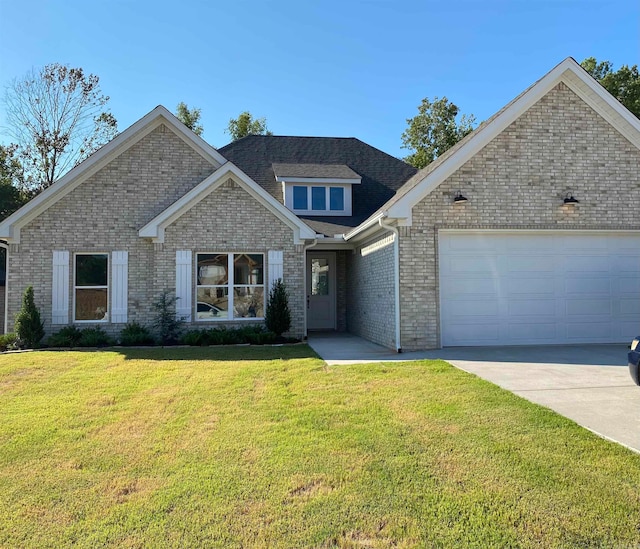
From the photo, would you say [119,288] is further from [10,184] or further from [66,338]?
[10,184]

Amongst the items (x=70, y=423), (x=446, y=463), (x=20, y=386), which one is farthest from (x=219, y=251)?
(x=446, y=463)

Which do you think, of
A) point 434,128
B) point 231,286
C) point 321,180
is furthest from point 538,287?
point 434,128

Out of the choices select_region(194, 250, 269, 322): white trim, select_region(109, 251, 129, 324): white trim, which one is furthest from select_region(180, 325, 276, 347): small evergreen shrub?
select_region(109, 251, 129, 324): white trim

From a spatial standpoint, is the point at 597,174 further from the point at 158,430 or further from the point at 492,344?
the point at 158,430

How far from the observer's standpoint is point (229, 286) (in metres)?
12.0

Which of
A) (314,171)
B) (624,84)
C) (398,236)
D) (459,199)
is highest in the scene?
(624,84)

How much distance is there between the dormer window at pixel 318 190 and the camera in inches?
579

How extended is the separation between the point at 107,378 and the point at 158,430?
317 cm

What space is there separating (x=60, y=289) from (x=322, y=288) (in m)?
7.90

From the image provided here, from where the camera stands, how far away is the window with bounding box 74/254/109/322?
39.3 ft

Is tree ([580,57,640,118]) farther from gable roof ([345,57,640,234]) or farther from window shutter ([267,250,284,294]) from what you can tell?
window shutter ([267,250,284,294])

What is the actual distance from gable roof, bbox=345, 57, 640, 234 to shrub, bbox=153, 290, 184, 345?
18.4 feet

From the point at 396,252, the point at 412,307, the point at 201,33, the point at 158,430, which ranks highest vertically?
the point at 201,33

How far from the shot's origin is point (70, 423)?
16.8 feet
